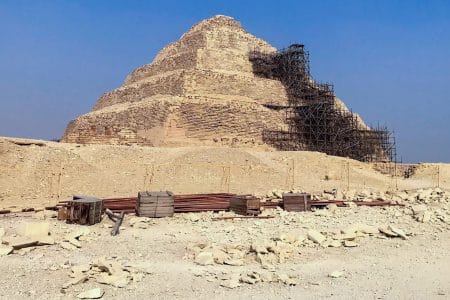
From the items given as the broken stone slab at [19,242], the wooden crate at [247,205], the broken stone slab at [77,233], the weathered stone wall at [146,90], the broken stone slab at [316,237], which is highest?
the weathered stone wall at [146,90]

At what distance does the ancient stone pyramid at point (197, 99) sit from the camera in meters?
31.4

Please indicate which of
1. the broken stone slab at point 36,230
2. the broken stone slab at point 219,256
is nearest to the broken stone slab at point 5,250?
the broken stone slab at point 36,230

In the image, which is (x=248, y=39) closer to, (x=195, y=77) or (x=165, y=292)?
(x=195, y=77)

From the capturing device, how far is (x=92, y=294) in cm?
631

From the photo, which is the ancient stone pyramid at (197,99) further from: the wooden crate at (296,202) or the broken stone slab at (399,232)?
the broken stone slab at (399,232)

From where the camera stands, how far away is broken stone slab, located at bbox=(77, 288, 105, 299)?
628 centimetres

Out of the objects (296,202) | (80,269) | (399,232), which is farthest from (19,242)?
(296,202)

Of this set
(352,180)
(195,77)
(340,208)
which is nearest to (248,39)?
(195,77)

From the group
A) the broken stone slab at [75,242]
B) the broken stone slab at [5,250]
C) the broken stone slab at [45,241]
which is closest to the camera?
the broken stone slab at [5,250]

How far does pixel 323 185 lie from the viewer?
21219 millimetres

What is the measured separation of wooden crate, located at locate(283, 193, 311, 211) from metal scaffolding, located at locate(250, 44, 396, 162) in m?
20.1

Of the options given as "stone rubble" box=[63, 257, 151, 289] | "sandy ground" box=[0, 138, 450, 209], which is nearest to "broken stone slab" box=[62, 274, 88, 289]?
"stone rubble" box=[63, 257, 151, 289]

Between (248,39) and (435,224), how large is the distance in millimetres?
36129

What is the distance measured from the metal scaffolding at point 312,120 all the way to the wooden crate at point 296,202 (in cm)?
2011
